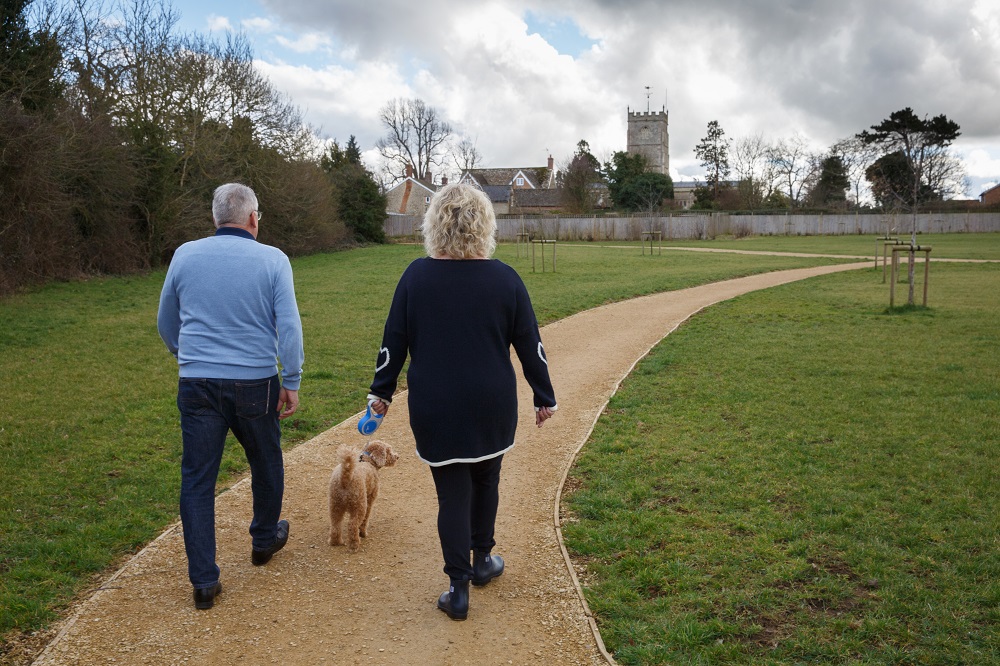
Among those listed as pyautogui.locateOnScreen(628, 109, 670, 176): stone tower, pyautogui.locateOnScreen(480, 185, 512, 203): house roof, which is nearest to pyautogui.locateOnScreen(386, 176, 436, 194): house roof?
pyautogui.locateOnScreen(480, 185, 512, 203): house roof

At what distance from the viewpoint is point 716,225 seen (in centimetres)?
4862

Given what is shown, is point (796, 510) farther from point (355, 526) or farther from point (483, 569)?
point (355, 526)

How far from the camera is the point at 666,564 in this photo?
4.09 metres

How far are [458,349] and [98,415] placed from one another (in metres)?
5.48

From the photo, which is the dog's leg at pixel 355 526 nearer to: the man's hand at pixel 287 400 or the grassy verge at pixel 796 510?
the man's hand at pixel 287 400

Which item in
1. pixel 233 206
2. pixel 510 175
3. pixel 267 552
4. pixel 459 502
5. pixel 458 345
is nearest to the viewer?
pixel 458 345

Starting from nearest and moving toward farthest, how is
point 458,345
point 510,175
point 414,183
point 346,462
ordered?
point 458,345 → point 346,462 → point 414,183 → point 510,175

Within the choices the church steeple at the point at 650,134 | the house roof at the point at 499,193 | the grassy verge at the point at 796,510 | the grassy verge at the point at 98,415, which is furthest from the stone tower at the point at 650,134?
the grassy verge at the point at 796,510

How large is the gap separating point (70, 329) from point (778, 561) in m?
12.4

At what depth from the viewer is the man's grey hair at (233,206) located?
369 cm

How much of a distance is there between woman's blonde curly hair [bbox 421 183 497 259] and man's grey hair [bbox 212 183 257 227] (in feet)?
3.34

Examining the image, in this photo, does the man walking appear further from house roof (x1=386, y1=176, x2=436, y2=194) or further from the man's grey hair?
house roof (x1=386, y1=176, x2=436, y2=194)

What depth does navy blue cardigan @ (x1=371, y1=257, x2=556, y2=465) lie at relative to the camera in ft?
10.8

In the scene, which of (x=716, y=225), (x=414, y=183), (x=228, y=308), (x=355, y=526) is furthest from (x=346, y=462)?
(x=414, y=183)
